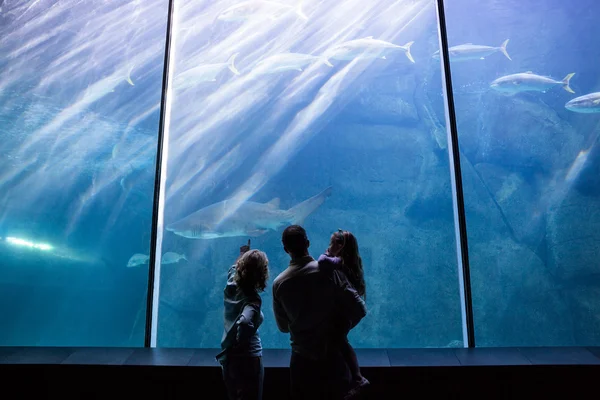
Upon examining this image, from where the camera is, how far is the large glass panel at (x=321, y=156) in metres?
11.8

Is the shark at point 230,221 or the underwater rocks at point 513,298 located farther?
the underwater rocks at point 513,298

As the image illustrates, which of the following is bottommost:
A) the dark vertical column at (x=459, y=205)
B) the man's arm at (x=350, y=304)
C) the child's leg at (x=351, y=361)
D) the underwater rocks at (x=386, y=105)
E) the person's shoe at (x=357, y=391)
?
the person's shoe at (x=357, y=391)

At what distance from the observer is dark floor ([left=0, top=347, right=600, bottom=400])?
224 centimetres

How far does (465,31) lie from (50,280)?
2436 cm

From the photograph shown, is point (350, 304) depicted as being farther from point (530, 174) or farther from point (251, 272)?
point (530, 174)

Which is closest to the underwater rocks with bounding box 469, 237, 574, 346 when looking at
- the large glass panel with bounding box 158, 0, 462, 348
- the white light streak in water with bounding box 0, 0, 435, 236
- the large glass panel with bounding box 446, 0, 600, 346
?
the large glass panel with bounding box 446, 0, 600, 346

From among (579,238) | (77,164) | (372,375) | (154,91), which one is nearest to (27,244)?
(77,164)

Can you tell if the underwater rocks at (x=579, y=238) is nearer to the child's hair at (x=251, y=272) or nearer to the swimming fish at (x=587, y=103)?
the swimming fish at (x=587, y=103)

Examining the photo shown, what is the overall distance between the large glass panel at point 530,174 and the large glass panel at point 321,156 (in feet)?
4.67

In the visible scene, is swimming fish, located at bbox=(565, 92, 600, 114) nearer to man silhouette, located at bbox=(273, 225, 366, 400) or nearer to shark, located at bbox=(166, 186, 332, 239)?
shark, located at bbox=(166, 186, 332, 239)

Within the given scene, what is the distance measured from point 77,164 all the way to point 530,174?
52.9 feet

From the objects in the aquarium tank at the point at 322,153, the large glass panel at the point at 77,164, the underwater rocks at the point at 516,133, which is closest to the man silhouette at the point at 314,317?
the aquarium tank at the point at 322,153

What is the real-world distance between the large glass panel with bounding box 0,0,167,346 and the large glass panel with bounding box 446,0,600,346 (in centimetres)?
918

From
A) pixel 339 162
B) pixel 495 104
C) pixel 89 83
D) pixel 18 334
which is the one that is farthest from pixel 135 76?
pixel 18 334
